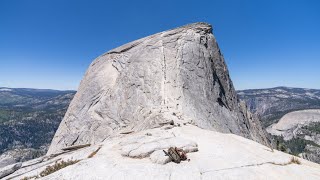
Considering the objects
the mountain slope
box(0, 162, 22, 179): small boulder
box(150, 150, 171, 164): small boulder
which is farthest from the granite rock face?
box(150, 150, 171, 164): small boulder

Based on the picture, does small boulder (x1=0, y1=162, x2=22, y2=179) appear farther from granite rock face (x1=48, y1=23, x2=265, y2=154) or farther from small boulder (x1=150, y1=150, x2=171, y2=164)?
small boulder (x1=150, y1=150, x2=171, y2=164)

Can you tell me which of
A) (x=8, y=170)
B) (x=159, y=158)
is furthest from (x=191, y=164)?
(x=8, y=170)

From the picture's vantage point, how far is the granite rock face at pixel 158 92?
35500 millimetres

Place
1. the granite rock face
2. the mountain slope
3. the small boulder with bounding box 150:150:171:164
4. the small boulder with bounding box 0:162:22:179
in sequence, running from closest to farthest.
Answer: the mountain slope → the small boulder with bounding box 150:150:171:164 → the small boulder with bounding box 0:162:22:179 → the granite rock face

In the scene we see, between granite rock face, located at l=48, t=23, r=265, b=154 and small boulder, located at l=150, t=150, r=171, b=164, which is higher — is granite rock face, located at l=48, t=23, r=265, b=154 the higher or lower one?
the higher one

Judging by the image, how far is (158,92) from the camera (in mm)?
37344

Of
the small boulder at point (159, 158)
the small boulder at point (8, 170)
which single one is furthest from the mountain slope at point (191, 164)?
the small boulder at point (8, 170)

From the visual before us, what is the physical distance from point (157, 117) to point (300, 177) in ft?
55.4

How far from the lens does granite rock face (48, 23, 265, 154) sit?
1398 inches

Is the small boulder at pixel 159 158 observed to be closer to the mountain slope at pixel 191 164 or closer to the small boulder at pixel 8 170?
the mountain slope at pixel 191 164

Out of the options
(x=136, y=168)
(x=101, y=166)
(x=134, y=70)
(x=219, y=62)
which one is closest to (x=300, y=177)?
(x=136, y=168)

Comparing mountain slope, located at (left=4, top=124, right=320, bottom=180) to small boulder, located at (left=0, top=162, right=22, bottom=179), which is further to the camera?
small boulder, located at (left=0, top=162, right=22, bottom=179)

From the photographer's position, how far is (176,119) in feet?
100

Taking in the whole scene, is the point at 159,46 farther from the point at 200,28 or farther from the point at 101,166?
the point at 101,166
